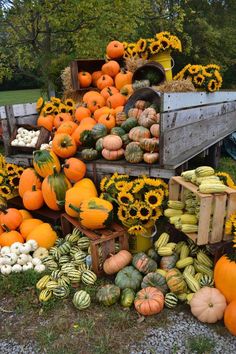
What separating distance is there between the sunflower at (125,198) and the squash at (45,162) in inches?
48.9

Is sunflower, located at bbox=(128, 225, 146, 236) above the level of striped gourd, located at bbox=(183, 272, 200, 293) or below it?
above

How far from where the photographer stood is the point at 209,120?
513cm

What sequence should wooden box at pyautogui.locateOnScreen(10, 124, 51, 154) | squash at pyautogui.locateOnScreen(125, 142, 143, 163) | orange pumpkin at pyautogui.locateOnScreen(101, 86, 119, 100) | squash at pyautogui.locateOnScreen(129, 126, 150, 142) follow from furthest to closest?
orange pumpkin at pyautogui.locateOnScreen(101, 86, 119, 100) < wooden box at pyautogui.locateOnScreen(10, 124, 51, 154) < squash at pyautogui.locateOnScreen(129, 126, 150, 142) < squash at pyautogui.locateOnScreen(125, 142, 143, 163)

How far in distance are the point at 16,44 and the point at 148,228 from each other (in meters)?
9.40

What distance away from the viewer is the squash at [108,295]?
9.96 feet

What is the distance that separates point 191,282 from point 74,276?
1.22 m

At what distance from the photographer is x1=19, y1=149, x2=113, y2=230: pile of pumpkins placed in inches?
151

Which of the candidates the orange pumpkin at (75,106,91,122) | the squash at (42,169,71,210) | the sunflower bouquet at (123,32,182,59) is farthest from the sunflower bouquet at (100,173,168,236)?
the sunflower bouquet at (123,32,182,59)

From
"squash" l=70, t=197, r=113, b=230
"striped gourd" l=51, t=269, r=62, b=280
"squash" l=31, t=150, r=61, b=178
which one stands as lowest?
"striped gourd" l=51, t=269, r=62, b=280

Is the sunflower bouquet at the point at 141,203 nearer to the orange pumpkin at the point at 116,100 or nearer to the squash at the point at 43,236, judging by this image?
the squash at the point at 43,236

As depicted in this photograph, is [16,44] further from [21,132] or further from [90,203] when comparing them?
[90,203]

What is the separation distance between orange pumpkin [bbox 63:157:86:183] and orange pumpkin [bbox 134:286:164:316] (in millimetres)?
1843

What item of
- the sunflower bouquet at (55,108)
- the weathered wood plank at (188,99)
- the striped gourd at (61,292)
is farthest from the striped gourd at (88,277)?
the sunflower bouquet at (55,108)

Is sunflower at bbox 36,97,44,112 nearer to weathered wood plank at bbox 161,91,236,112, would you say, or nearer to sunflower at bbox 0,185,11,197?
sunflower at bbox 0,185,11,197
